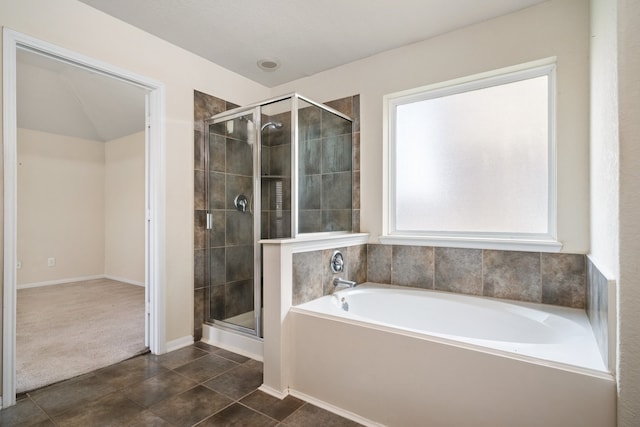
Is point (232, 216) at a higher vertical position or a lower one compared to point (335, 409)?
higher

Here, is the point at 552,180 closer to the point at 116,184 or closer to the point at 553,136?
the point at 553,136

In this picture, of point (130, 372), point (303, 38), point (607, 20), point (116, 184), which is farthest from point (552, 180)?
point (116, 184)

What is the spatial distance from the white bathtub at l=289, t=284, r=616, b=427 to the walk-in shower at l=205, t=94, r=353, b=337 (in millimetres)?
709

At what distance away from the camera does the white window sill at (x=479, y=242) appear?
6.66ft

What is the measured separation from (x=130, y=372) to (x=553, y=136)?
325 cm

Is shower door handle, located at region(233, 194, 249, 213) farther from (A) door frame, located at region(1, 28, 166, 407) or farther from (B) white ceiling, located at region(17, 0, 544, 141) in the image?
(B) white ceiling, located at region(17, 0, 544, 141)

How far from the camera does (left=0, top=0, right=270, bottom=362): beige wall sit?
6.93 ft

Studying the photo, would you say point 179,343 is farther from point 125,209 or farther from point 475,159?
A: point 125,209

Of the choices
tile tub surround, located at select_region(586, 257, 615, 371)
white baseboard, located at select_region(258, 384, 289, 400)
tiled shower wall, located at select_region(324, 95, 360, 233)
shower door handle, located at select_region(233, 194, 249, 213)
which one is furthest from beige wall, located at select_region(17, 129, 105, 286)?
tile tub surround, located at select_region(586, 257, 615, 371)

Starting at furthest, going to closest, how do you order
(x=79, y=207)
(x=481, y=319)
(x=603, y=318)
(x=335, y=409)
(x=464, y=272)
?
(x=79, y=207)
(x=464, y=272)
(x=481, y=319)
(x=335, y=409)
(x=603, y=318)

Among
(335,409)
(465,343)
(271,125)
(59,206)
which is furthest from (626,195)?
(59,206)

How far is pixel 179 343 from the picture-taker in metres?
2.57

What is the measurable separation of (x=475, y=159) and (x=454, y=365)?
157 centimetres

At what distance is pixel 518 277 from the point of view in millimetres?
2109
